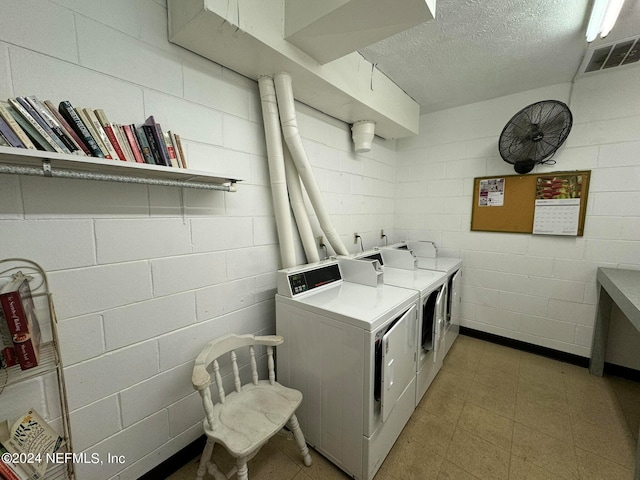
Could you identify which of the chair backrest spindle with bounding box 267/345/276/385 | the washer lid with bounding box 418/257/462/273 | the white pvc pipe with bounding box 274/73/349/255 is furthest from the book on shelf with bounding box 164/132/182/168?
the washer lid with bounding box 418/257/462/273

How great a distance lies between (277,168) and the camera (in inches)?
65.0

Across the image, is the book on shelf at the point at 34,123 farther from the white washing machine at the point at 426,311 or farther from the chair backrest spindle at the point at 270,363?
the white washing machine at the point at 426,311

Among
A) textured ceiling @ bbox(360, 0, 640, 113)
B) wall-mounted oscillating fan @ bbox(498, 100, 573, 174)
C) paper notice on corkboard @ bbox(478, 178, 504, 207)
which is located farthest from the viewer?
paper notice on corkboard @ bbox(478, 178, 504, 207)

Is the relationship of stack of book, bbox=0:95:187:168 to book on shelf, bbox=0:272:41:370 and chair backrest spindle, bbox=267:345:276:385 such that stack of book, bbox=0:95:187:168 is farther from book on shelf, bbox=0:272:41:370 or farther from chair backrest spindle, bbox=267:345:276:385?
chair backrest spindle, bbox=267:345:276:385

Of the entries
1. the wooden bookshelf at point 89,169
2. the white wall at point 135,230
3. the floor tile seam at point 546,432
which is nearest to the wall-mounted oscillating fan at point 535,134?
the floor tile seam at point 546,432

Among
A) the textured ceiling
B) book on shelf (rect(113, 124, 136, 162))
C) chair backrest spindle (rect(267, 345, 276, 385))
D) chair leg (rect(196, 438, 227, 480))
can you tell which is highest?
the textured ceiling

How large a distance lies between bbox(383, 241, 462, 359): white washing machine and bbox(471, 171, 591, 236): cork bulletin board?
512 millimetres

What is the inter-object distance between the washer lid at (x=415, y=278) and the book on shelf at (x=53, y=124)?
5.85 ft

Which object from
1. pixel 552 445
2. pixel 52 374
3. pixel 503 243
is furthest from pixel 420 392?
pixel 52 374

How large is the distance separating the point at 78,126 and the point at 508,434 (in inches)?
108

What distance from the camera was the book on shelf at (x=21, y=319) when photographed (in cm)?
81

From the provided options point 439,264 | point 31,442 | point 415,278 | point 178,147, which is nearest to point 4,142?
point 178,147

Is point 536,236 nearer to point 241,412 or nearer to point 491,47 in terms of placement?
point 491,47

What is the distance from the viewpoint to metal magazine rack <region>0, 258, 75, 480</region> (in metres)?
0.93
